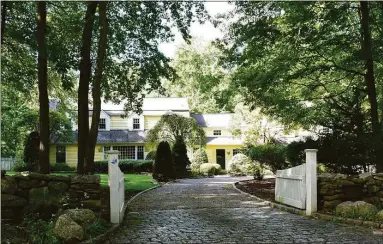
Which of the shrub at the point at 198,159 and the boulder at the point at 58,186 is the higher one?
the boulder at the point at 58,186

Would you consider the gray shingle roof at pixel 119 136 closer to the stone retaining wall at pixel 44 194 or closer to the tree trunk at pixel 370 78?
the tree trunk at pixel 370 78

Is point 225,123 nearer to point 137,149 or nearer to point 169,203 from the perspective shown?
point 137,149

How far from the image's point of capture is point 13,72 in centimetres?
1345

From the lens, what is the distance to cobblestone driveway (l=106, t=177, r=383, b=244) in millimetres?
6477

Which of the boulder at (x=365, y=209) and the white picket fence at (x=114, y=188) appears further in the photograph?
the boulder at (x=365, y=209)

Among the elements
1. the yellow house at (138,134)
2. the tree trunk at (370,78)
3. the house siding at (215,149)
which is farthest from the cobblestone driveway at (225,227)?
the house siding at (215,149)

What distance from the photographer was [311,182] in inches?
351

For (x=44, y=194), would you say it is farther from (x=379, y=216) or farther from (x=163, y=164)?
(x=163, y=164)

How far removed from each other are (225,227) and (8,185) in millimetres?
3986

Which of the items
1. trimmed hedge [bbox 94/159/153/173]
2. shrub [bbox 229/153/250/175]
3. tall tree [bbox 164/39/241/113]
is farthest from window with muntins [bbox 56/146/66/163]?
tall tree [bbox 164/39/241/113]

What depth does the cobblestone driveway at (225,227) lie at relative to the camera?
648 cm

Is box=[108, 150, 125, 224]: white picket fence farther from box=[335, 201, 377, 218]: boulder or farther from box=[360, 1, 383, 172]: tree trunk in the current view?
box=[360, 1, 383, 172]: tree trunk

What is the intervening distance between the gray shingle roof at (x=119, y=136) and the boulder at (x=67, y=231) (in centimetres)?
2939

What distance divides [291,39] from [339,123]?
3134 millimetres
